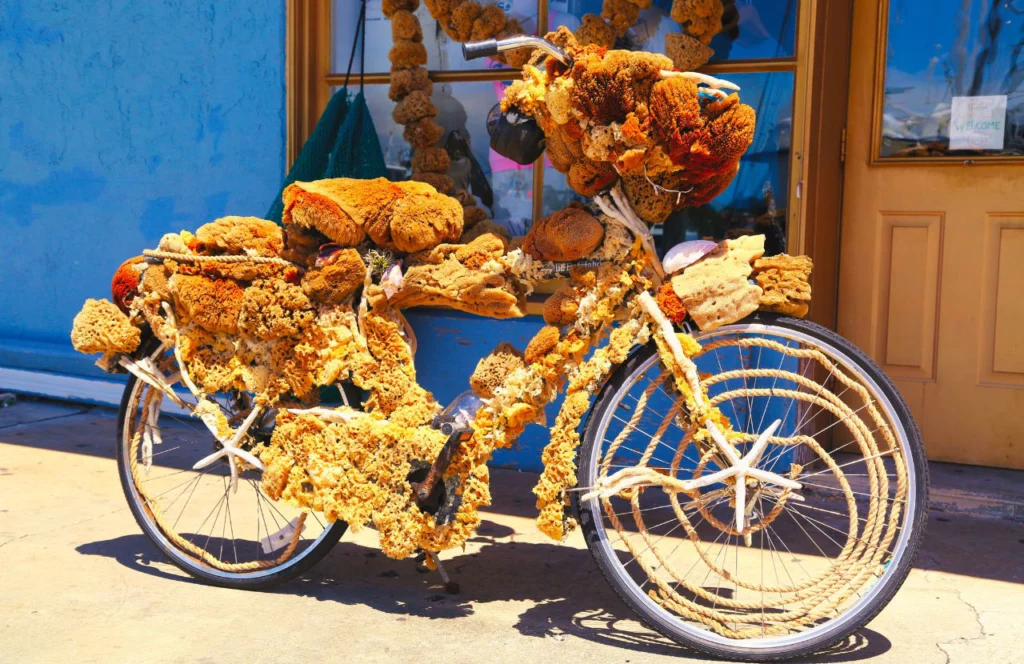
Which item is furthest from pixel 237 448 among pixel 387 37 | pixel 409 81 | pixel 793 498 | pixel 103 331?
pixel 387 37

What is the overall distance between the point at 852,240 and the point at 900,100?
0.68 meters

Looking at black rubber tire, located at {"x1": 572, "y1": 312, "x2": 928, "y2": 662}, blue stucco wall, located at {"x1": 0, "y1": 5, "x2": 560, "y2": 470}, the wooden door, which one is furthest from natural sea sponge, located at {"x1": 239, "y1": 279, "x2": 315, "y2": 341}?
the wooden door

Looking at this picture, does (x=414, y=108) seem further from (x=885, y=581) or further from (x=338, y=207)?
(x=885, y=581)

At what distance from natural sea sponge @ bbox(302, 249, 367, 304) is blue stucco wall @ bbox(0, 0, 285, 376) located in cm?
222

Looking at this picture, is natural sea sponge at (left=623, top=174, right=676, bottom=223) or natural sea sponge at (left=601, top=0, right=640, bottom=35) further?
natural sea sponge at (left=601, top=0, right=640, bottom=35)

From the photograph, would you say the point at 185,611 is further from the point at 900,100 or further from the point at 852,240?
the point at 900,100

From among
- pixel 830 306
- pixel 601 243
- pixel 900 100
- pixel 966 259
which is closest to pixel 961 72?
pixel 900 100

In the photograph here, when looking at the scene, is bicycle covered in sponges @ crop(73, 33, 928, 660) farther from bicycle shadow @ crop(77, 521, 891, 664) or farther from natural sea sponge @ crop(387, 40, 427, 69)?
natural sea sponge @ crop(387, 40, 427, 69)

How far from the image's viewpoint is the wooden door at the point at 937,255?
4691 mm

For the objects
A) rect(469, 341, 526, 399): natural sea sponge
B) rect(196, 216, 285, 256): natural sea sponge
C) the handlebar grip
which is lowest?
rect(469, 341, 526, 399): natural sea sponge

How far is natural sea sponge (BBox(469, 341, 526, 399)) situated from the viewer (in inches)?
129

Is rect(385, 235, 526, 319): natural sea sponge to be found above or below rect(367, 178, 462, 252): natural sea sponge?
below

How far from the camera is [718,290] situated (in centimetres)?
Result: 299

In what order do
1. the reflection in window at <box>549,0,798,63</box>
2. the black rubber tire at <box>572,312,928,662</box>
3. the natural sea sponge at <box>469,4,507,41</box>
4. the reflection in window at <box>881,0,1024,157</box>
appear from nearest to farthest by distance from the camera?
the black rubber tire at <box>572,312,928,662</box> → the reflection in window at <box>549,0,798,63</box> → the reflection in window at <box>881,0,1024,157</box> → the natural sea sponge at <box>469,4,507,41</box>
